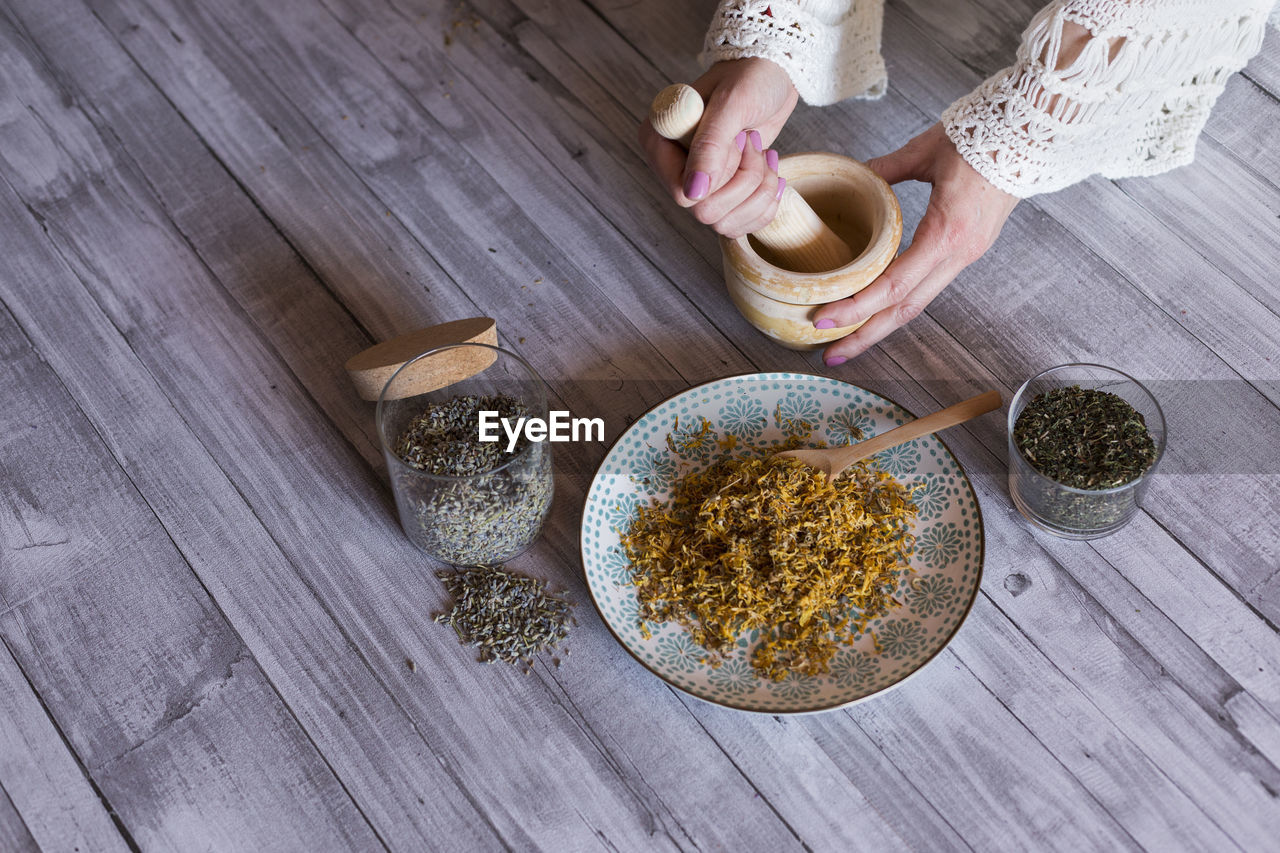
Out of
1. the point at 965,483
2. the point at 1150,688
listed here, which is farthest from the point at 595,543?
the point at 1150,688

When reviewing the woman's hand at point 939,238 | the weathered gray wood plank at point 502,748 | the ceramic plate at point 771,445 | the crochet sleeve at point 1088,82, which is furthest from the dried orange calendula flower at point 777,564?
the crochet sleeve at point 1088,82

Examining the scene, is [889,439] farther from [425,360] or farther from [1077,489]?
[425,360]

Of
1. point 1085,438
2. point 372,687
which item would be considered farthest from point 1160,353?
point 372,687

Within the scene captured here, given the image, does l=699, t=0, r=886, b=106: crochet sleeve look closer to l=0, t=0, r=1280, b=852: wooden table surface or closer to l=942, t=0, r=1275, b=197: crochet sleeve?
l=0, t=0, r=1280, b=852: wooden table surface

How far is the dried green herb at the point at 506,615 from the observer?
1.26 m

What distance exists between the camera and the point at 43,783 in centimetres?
123

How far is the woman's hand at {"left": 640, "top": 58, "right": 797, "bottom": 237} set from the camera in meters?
1.18

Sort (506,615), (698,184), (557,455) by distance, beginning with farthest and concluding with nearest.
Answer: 1. (557,455)
2. (506,615)
3. (698,184)

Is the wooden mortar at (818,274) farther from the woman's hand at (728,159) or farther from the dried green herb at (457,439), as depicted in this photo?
the dried green herb at (457,439)

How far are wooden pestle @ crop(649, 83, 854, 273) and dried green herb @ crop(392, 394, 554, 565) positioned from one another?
0.38 m

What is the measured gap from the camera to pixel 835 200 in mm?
1383

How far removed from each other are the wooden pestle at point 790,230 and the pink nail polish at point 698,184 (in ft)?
0.18

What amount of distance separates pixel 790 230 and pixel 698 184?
6.7 inches

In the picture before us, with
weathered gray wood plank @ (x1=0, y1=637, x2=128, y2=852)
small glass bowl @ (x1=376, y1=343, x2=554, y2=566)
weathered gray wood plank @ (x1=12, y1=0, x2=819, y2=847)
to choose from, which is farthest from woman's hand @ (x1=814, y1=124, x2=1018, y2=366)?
weathered gray wood plank @ (x1=0, y1=637, x2=128, y2=852)
